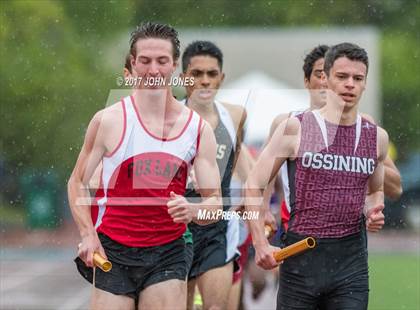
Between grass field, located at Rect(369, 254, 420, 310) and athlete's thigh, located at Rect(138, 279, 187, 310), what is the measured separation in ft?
19.8

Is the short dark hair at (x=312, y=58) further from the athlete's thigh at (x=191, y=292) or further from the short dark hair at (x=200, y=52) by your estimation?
the athlete's thigh at (x=191, y=292)

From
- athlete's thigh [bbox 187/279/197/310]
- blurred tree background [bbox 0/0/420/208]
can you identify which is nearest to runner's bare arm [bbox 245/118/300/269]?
athlete's thigh [bbox 187/279/197/310]

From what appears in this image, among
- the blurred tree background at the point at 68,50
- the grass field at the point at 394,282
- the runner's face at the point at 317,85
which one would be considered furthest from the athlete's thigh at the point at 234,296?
the blurred tree background at the point at 68,50

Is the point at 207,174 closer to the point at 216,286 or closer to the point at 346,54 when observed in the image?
the point at 346,54

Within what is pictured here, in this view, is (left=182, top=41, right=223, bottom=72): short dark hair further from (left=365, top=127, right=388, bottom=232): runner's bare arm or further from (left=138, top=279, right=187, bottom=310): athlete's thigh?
(left=138, top=279, right=187, bottom=310): athlete's thigh

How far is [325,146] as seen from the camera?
277 inches

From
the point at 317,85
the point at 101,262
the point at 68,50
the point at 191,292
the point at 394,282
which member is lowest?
the point at 394,282

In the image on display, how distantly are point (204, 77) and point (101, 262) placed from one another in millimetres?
2813

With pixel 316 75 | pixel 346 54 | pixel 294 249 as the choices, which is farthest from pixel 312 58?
pixel 294 249

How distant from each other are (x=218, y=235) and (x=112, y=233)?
2.04 m

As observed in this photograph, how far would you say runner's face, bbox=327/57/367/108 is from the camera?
7.12 metres

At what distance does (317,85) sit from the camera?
8.69 m

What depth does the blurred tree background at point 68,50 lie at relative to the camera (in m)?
19.9

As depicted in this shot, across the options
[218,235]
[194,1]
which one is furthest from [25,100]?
[218,235]
